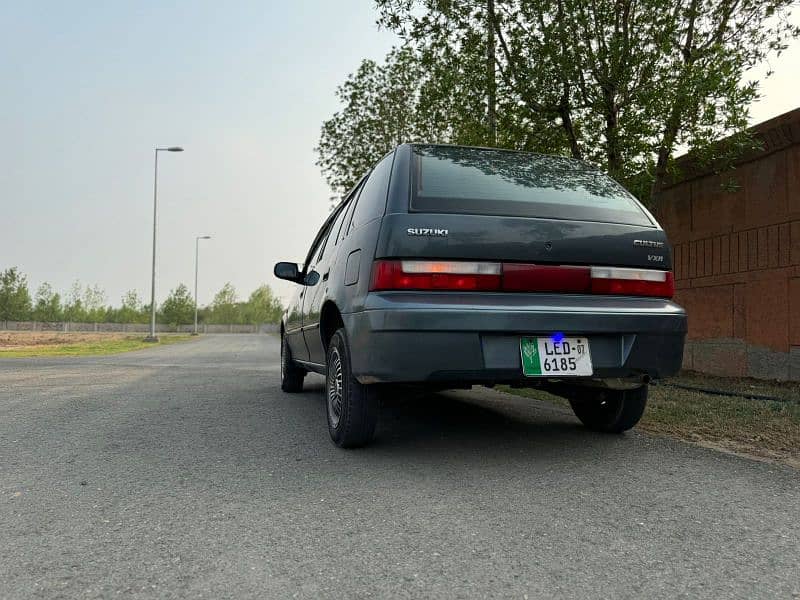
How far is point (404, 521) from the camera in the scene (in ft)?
8.29

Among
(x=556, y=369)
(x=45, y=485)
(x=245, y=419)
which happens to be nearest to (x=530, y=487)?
(x=556, y=369)

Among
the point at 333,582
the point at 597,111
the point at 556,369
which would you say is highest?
the point at 597,111

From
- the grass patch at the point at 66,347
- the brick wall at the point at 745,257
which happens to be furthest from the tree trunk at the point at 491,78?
the grass patch at the point at 66,347

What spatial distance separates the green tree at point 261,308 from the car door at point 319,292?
9548 cm

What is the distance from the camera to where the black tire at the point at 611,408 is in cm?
397

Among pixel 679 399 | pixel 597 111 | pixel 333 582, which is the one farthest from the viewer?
pixel 597 111

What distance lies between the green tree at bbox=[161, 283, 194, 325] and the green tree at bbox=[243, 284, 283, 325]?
18.7 meters

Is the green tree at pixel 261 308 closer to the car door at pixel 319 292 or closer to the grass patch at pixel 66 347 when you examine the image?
the grass patch at pixel 66 347

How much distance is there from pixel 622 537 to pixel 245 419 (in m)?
3.40

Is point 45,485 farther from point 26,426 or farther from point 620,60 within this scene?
point 620,60

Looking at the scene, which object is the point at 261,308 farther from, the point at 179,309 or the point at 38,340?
the point at 38,340

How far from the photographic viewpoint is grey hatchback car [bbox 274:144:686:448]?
3.15 m

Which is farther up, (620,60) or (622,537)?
(620,60)

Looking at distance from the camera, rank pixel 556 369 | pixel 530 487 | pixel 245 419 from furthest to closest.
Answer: pixel 245 419, pixel 556 369, pixel 530 487
